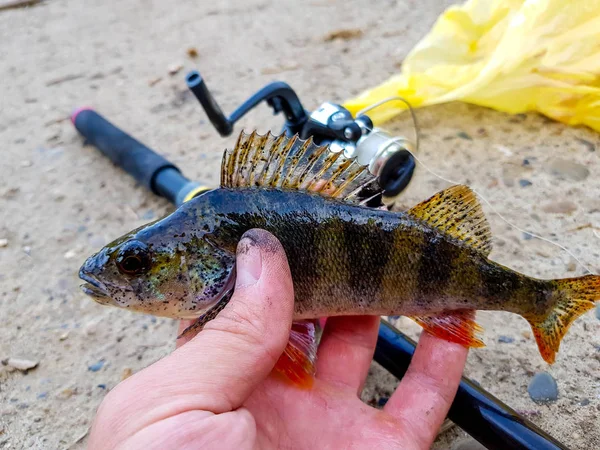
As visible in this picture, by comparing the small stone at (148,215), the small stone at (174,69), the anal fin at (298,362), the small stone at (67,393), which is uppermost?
the small stone at (174,69)

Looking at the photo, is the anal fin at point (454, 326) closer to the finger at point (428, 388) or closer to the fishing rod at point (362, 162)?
the finger at point (428, 388)

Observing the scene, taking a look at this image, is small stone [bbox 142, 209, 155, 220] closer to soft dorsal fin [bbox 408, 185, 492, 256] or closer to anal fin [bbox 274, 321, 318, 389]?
anal fin [bbox 274, 321, 318, 389]

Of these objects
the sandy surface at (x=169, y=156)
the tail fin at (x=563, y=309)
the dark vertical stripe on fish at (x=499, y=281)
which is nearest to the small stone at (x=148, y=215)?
the sandy surface at (x=169, y=156)

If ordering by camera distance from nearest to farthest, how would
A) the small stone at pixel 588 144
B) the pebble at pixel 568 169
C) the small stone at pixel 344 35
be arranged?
the pebble at pixel 568 169, the small stone at pixel 588 144, the small stone at pixel 344 35

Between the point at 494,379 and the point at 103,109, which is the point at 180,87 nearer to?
the point at 103,109

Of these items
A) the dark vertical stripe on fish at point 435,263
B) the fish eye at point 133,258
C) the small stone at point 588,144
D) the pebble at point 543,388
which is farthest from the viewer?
the small stone at point 588,144
